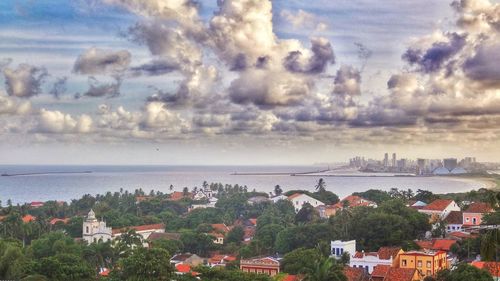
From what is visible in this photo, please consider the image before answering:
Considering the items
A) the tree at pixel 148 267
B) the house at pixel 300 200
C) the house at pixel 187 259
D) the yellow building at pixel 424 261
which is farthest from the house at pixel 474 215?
the house at pixel 300 200

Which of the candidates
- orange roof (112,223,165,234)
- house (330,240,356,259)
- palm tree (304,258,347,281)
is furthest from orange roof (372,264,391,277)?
orange roof (112,223,165,234)

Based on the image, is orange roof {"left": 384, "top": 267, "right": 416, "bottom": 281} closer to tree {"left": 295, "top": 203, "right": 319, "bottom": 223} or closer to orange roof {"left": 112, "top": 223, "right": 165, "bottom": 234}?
orange roof {"left": 112, "top": 223, "right": 165, "bottom": 234}

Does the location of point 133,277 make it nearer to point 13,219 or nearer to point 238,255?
point 238,255

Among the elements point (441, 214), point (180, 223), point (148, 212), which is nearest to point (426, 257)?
point (441, 214)

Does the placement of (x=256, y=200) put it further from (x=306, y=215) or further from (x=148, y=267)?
(x=148, y=267)

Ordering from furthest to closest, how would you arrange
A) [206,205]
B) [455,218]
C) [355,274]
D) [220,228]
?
1. [206,205]
2. [220,228]
3. [455,218]
4. [355,274]

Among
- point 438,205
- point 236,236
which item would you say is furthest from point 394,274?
point 438,205
